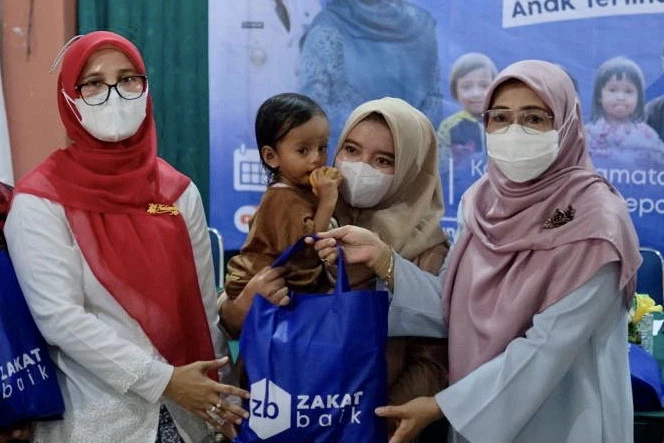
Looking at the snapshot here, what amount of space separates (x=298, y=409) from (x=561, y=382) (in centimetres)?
56

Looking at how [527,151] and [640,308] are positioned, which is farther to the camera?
[640,308]

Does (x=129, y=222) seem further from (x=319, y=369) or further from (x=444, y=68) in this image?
(x=444, y=68)

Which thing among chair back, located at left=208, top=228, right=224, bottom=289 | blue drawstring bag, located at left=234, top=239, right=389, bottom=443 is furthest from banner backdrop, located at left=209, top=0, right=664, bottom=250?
blue drawstring bag, located at left=234, top=239, right=389, bottom=443

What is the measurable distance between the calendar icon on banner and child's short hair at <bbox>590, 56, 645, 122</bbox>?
166 cm

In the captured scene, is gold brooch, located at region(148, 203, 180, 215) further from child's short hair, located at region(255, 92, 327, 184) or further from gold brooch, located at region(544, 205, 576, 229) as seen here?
gold brooch, located at region(544, 205, 576, 229)

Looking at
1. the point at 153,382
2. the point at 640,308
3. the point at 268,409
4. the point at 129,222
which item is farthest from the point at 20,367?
the point at 640,308

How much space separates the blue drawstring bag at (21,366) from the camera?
204 centimetres

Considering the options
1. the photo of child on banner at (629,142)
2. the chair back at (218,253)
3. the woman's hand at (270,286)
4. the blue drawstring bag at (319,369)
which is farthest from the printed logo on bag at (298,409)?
the photo of child on banner at (629,142)

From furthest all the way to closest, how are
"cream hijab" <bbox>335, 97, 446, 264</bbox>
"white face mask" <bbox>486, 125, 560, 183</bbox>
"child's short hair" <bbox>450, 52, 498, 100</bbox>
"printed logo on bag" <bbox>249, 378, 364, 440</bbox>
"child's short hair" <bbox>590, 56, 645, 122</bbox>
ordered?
Result: "child's short hair" <bbox>450, 52, 498, 100</bbox> → "child's short hair" <bbox>590, 56, 645, 122</bbox> → "cream hijab" <bbox>335, 97, 446, 264</bbox> → "white face mask" <bbox>486, 125, 560, 183</bbox> → "printed logo on bag" <bbox>249, 378, 364, 440</bbox>

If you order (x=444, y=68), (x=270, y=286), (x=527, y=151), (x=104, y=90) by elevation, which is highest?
(x=444, y=68)

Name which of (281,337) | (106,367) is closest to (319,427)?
(281,337)

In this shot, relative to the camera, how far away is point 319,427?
6.55ft

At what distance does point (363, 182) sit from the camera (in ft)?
7.47

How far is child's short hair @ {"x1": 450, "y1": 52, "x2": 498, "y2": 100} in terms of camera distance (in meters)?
4.70
